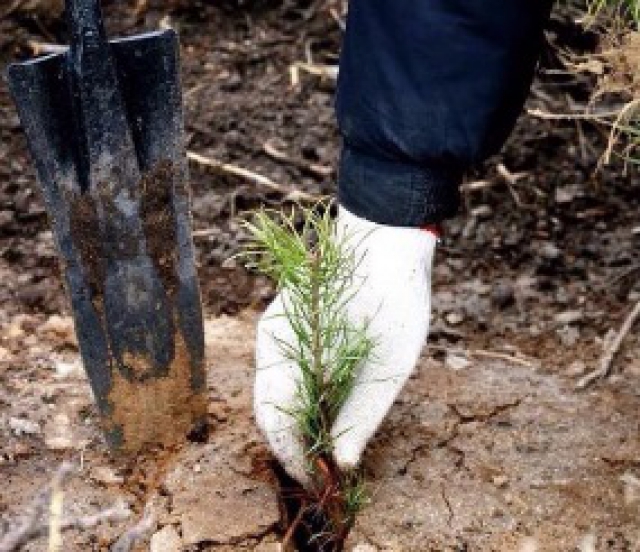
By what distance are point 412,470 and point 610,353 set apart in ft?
1.98

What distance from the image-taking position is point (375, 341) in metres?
1.69

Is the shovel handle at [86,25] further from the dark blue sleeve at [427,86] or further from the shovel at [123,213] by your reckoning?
the dark blue sleeve at [427,86]

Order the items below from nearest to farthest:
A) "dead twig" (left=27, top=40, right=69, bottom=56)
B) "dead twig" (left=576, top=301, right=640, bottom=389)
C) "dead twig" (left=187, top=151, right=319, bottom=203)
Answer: "dead twig" (left=576, top=301, right=640, bottom=389)
"dead twig" (left=187, top=151, right=319, bottom=203)
"dead twig" (left=27, top=40, right=69, bottom=56)

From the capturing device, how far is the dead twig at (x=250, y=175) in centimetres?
256

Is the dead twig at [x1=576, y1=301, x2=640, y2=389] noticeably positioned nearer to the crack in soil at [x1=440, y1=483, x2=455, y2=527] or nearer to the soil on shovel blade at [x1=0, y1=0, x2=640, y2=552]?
the soil on shovel blade at [x1=0, y1=0, x2=640, y2=552]

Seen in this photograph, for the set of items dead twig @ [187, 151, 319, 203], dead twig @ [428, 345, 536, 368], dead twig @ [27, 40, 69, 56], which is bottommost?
dead twig @ [428, 345, 536, 368]

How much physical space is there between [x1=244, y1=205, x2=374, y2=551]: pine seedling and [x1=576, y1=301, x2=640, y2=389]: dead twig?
61cm

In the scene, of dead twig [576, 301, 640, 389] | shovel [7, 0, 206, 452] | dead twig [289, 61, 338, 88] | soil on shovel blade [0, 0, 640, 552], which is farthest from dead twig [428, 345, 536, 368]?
dead twig [289, 61, 338, 88]

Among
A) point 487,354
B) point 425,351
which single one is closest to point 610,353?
point 487,354

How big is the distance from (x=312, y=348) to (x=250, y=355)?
539mm

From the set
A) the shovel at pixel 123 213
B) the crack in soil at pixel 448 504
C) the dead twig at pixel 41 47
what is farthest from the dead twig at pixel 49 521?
the dead twig at pixel 41 47

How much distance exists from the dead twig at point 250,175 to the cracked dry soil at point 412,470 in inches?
25.8

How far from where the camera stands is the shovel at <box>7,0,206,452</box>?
1.50 metres

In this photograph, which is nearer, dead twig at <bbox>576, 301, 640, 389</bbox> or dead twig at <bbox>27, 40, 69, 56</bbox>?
dead twig at <bbox>576, 301, 640, 389</bbox>
